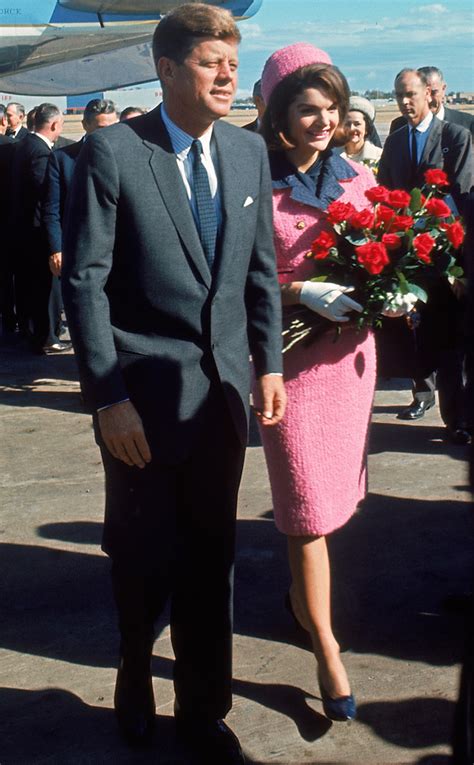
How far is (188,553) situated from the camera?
300cm

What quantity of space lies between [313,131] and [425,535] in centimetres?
214

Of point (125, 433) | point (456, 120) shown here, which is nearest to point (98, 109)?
point (456, 120)

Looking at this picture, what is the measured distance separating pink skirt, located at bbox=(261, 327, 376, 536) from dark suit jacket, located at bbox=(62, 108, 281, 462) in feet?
1.17

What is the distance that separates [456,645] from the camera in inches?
145

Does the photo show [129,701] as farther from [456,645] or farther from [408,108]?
[408,108]

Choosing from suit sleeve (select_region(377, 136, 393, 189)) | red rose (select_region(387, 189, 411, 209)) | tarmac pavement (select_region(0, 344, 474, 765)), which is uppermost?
red rose (select_region(387, 189, 411, 209))

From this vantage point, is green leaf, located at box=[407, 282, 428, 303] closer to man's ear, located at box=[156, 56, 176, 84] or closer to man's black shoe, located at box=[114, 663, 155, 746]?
man's ear, located at box=[156, 56, 176, 84]

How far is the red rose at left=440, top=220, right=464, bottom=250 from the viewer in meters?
3.34

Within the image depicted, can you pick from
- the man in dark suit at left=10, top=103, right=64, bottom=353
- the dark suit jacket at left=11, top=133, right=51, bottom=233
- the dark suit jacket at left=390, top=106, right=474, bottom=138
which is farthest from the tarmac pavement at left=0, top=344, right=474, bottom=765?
the dark suit jacket at left=11, top=133, right=51, bottom=233

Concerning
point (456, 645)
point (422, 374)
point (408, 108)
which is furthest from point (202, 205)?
point (408, 108)

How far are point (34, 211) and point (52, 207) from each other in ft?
3.03

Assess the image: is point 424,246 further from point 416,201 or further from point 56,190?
point 56,190

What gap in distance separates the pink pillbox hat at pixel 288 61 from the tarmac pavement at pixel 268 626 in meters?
1.12

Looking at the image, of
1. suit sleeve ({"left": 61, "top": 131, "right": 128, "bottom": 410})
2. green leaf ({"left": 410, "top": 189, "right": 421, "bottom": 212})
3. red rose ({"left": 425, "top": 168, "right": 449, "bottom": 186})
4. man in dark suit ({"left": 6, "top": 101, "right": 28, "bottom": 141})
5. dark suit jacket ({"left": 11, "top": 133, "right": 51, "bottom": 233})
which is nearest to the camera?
suit sleeve ({"left": 61, "top": 131, "right": 128, "bottom": 410})
